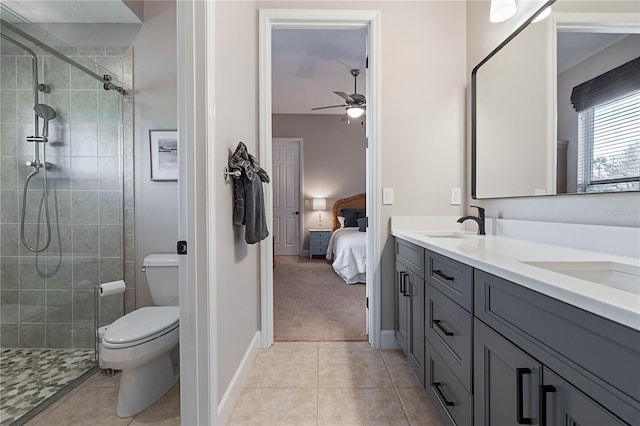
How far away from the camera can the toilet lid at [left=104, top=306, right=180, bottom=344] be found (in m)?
1.48

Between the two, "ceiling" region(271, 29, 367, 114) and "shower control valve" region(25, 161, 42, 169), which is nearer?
"shower control valve" region(25, 161, 42, 169)

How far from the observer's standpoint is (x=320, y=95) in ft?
17.1

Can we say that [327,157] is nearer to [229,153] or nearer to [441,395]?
[229,153]

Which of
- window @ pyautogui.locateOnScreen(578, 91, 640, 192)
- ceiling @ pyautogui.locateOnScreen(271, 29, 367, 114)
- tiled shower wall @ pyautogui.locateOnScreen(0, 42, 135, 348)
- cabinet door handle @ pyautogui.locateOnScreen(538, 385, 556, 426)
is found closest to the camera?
cabinet door handle @ pyautogui.locateOnScreen(538, 385, 556, 426)

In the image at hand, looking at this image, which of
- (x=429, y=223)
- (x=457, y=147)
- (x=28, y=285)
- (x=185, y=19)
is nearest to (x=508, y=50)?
(x=457, y=147)

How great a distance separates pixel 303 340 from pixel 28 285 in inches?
71.8

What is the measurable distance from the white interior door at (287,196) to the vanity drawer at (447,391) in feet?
15.8

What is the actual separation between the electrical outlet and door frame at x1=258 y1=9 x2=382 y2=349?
0.56 metres

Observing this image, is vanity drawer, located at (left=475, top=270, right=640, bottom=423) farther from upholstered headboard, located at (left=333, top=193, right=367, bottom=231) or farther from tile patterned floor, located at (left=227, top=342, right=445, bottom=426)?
upholstered headboard, located at (left=333, top=193, right=367, bottom=231)

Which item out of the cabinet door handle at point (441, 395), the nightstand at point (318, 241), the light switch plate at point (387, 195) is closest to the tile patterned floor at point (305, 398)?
the cabinet door handle at point (441, 395)

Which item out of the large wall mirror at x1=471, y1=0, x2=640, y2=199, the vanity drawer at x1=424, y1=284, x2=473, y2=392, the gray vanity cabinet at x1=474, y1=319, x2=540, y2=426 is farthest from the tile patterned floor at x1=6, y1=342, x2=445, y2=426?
the large wall mirror at x1=471, y1=0, x2=640, y2=199

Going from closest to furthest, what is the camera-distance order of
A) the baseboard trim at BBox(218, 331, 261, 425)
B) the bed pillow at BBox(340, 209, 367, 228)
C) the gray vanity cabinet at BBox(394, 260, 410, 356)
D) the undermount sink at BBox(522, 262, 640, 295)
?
the undermount sink at BBox(522, 262, 640, 295) < the baseboard trim at BBox(218, 331, 261, 425) < the gray vanity cabinet at BBox(394, 260, 410, 356) < the bed pillow at BBox(340, 209, 367, 228)

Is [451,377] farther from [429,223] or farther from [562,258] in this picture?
[429,223]

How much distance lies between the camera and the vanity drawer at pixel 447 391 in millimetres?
1101
